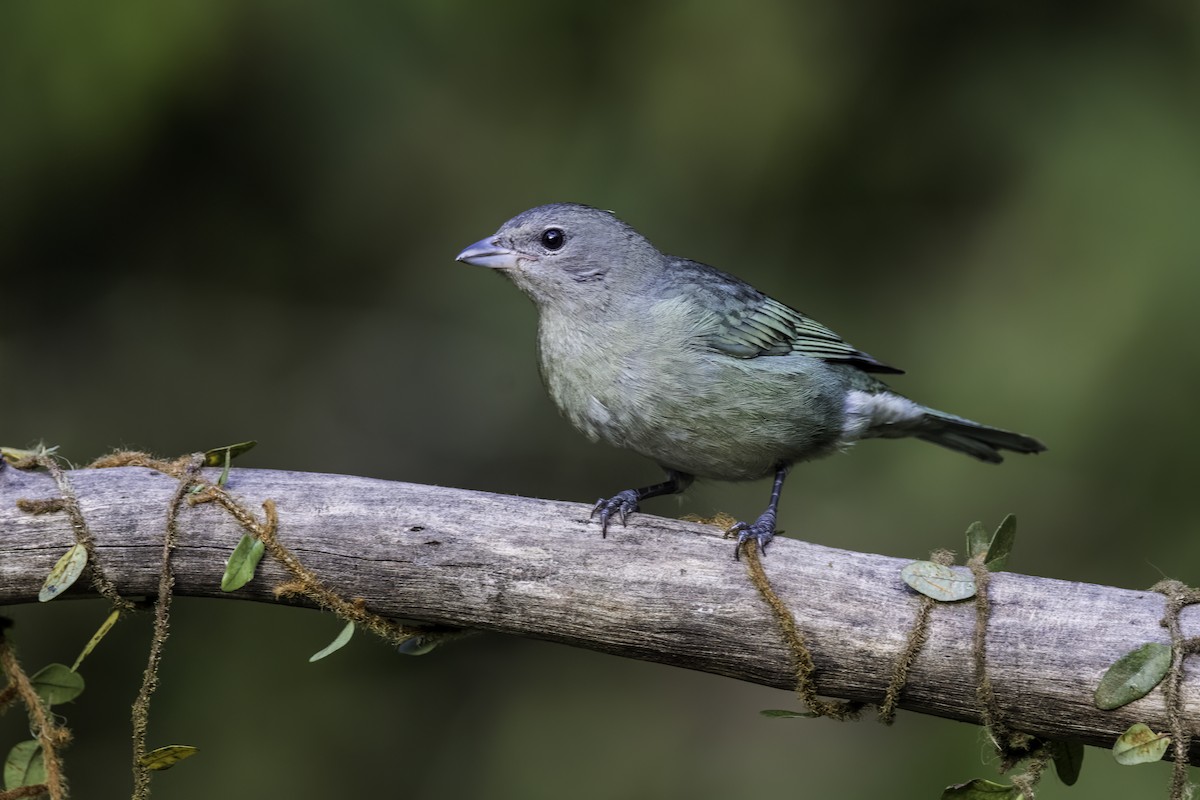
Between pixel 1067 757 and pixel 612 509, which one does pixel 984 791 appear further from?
pixel 612 509

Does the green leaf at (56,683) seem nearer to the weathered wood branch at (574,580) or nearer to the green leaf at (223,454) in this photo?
Result: the weathered wood branch at (574,580)

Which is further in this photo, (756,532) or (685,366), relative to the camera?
(685,366)

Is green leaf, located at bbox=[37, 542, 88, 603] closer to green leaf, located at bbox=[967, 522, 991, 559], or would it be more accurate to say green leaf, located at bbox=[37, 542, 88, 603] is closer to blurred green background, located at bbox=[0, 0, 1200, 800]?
blurred green background, located at bbox=[0, 0, 1200, 800]

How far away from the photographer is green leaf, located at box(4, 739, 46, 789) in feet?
9.64

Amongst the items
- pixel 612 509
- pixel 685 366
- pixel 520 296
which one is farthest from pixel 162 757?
pixel 520 296

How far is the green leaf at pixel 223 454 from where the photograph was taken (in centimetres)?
302

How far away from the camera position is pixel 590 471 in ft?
18.1

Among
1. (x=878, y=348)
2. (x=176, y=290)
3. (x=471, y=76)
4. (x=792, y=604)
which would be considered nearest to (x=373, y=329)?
(x=176, y=290)

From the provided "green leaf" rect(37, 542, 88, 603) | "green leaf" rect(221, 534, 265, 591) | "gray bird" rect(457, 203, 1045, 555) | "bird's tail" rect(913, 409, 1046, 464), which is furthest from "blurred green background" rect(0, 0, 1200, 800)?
"green leaf" rect(221, 534, 265, 591)

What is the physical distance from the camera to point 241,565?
2.90 metres

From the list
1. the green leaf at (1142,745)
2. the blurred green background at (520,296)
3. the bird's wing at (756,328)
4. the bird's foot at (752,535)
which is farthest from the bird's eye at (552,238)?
the green leaf at (1142,745)

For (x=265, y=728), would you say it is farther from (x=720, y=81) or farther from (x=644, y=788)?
(x=720, y=81)

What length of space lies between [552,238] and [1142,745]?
2479mm

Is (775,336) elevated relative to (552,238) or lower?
lower
